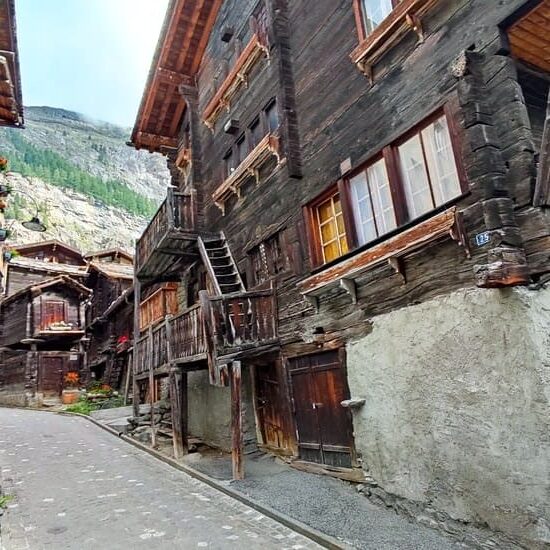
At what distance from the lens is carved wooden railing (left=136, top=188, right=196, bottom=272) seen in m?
13.1

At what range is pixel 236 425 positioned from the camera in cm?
888

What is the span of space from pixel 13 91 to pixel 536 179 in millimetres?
11228

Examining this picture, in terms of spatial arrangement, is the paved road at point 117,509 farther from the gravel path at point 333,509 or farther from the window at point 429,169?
the window at point 429,169

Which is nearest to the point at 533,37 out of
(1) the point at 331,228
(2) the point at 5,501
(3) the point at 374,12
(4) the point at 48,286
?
(3) the point at 374,12

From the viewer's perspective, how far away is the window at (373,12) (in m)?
7.57

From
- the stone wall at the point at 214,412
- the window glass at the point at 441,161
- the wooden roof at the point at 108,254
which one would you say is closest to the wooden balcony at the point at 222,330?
the stone wall at the point at 214,412

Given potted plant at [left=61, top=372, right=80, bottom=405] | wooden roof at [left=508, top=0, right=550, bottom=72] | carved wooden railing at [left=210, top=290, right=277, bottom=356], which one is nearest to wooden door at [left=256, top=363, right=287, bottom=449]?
carved wooden railing at [left=210, top=290, right=277, bottom=356]

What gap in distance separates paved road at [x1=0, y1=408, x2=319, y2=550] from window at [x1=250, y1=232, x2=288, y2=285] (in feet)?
15.8

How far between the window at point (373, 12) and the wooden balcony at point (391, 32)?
500 millimetres

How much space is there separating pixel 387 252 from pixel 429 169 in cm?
136

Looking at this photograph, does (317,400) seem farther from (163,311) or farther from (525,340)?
(163,311)

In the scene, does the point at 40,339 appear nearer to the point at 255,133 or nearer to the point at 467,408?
the point at 255,133

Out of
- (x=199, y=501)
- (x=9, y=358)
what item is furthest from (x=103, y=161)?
(x=199, y=501)

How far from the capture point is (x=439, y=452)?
5.99m
